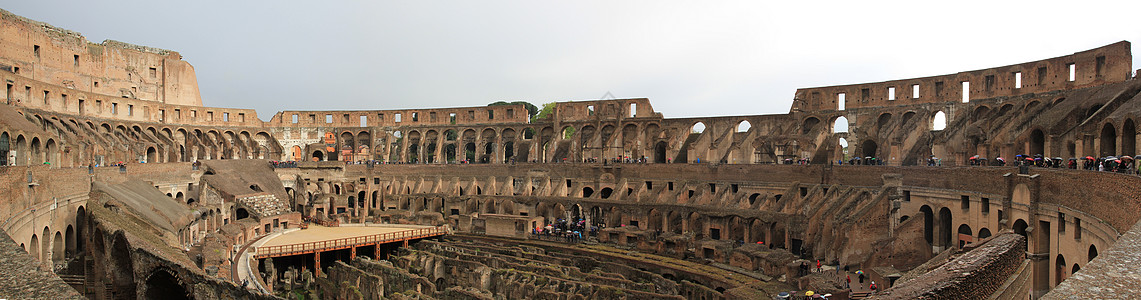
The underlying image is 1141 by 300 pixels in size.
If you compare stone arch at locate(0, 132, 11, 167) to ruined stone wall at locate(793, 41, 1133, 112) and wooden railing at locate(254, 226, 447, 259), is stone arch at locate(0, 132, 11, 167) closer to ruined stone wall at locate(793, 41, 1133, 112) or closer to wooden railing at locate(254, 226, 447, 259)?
wooden railing at locate(254, 226, 447, 259)

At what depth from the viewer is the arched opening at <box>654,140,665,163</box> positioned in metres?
43.8

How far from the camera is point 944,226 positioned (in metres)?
27.5

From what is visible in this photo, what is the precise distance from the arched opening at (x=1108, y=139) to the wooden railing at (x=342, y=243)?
29.5 metres

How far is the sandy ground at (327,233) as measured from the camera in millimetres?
33044

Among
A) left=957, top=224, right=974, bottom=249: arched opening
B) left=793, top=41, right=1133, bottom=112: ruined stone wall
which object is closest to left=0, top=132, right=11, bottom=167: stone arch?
left=957, top=224, right=974, bottom=249: arched opening

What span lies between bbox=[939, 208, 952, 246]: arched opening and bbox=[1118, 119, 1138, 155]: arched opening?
8446 millimetres

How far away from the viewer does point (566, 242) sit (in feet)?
109

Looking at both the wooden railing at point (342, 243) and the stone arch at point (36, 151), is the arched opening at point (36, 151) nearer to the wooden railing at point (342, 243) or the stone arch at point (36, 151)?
the stone arch at point (36, 151)

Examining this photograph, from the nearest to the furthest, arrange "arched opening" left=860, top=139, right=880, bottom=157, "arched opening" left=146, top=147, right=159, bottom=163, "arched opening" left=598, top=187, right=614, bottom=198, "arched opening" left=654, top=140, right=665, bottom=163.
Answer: "arched opening" left=860, top=139, right=880, bottom=157
"arched opening" left=598, top=187, right=614, bottom=198
"arched opening" left=146, top=147, right=159, bottom=163
"arched opening" left=654, top=140, right=665, bottom=163

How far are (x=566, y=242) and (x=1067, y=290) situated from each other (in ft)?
87.2

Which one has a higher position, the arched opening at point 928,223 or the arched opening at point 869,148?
the arched opening at point 869,148

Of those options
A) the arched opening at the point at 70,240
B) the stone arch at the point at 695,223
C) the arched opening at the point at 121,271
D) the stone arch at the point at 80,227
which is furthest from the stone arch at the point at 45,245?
the stone arch at the point at 695,223

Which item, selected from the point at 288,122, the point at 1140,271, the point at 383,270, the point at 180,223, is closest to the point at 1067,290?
the point at 1140,271

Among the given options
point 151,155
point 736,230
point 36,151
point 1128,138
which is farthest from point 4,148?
point 1128,138
